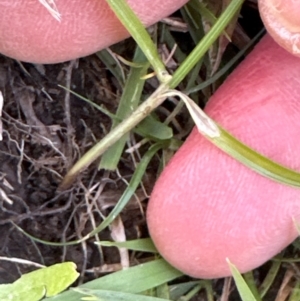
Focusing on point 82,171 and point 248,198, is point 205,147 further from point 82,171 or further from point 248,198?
point 82,171

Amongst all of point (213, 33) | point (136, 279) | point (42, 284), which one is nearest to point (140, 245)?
point (136, 279)

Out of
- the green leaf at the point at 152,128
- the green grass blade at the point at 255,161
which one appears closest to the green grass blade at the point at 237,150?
the green grass blade at the point at 255,161

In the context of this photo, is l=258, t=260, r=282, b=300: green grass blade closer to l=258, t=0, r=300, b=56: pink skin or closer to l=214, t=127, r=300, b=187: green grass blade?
l=214, t=127, r=300, b=187: green grass blade

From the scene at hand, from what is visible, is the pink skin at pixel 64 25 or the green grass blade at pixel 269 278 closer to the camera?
the pink skin at pixel 64 25

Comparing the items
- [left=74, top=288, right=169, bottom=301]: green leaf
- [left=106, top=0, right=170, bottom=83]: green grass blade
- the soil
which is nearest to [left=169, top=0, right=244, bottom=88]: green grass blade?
[left=106, top=0, right=170, bottom=83]: green grass blade

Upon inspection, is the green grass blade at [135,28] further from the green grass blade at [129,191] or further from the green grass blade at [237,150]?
the green grass blade at [129,191]

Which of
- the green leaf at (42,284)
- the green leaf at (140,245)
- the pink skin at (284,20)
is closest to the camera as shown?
the pink skin at (284,20)

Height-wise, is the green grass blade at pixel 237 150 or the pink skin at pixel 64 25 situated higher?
the pink skin at pixel 64 25
